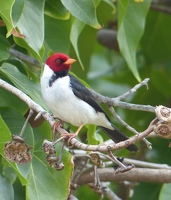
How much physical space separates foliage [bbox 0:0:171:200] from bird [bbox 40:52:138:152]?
8 centimetres

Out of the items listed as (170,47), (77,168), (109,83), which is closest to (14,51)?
(77,168)

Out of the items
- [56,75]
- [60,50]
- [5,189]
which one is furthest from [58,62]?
[5,189]

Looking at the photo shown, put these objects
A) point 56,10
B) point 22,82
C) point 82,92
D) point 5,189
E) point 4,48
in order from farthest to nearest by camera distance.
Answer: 1. point 56,10
2. point 82,92
3. point 4,48
4. point 22,82
5. point 5,189

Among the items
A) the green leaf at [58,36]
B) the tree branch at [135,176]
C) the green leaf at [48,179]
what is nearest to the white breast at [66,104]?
the green leaf at [48,179]

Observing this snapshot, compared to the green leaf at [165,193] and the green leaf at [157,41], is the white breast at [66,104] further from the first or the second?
the green leaf at [157,41]

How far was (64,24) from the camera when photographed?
445 cm

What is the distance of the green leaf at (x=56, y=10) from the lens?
13.4 feet

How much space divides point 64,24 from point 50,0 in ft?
1.32

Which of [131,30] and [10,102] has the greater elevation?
[131,30]

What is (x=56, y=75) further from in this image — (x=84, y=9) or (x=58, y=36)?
(x=84, y=9)

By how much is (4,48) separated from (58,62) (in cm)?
38

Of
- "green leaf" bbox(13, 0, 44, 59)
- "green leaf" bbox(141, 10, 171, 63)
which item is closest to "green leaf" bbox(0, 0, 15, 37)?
"green leaf" bbox(13, 0, 44, 59)

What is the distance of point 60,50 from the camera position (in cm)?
443

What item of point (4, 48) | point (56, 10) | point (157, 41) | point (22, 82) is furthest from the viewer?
point (157, 41)
